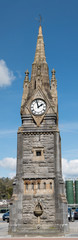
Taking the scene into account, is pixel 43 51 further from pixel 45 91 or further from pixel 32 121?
pixel 32 121

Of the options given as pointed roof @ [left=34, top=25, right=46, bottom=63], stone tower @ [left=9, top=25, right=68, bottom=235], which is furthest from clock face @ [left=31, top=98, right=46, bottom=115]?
pointed roof @ [left=34, top=25, right=46, bottom=63]

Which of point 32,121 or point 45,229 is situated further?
point 32,121

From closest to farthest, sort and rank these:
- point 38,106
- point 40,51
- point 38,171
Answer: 1. point 38,171
2. point 38,106
3. point 40,51

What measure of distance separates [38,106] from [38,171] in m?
6.71

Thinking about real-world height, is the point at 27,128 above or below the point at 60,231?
above

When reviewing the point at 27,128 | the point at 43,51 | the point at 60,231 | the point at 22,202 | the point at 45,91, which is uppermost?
the point at 43,51

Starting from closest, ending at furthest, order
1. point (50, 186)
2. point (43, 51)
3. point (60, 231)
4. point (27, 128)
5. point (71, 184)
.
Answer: point (60, 231) < point (50, 186) < point (27, 128) < point (43, 51) < point (71, 184)

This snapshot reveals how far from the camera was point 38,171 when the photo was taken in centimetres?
2586

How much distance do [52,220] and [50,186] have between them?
301cm

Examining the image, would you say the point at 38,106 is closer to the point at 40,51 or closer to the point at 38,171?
the point at 38,171

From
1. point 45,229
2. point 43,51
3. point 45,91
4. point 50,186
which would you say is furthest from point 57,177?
point 43,51

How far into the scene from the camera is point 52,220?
81.2ft

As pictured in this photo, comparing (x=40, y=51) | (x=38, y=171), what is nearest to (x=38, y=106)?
(x=38, y=171)

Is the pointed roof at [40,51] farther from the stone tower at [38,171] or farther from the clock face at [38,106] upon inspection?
the clock face at [38,106]
